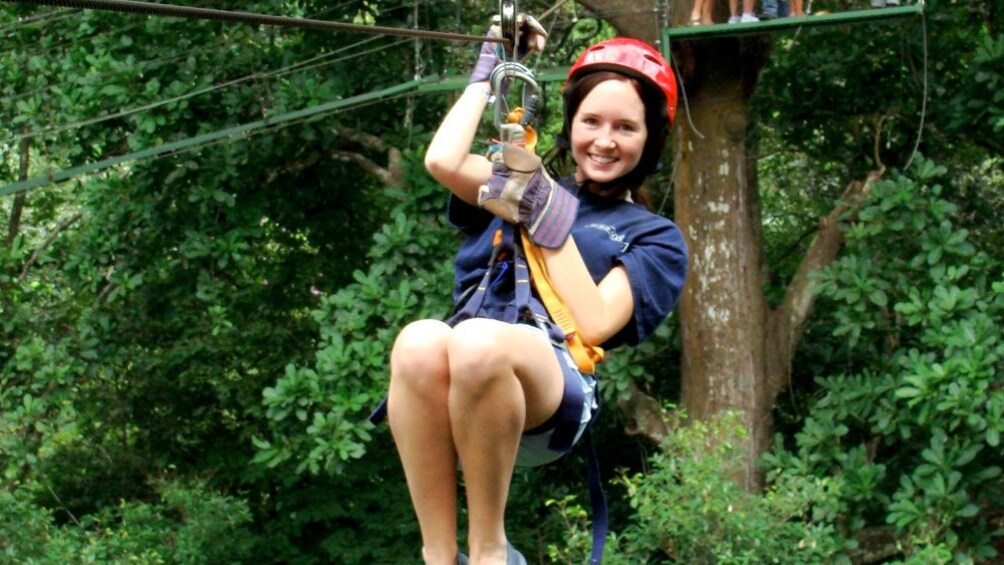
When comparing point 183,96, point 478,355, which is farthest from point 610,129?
point 183,96

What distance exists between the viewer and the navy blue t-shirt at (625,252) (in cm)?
305

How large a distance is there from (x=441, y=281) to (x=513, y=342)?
3911mm

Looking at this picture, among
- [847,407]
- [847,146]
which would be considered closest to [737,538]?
[847,407]

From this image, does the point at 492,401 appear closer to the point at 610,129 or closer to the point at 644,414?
the point at 610,129

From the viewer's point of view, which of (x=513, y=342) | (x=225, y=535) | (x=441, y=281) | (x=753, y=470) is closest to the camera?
(x=513, y=342)

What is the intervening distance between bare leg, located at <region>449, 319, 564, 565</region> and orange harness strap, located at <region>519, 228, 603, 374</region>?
135 millimetres

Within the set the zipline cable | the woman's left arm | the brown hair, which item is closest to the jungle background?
the brown hair

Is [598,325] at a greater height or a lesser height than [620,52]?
lesser

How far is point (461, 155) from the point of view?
3000 millimetres

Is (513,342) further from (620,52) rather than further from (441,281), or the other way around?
(441,281)

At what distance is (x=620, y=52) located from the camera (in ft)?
10.3

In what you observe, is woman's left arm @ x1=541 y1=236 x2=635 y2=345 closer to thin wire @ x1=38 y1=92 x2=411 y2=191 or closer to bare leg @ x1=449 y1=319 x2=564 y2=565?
bare leg @ x1=449 y1=319 x2=564 y2=565

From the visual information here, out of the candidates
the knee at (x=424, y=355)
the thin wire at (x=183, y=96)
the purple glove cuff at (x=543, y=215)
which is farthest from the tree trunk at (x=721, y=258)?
the knee at (x=424, y=355)

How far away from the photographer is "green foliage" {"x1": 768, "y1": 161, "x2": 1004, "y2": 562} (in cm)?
620
